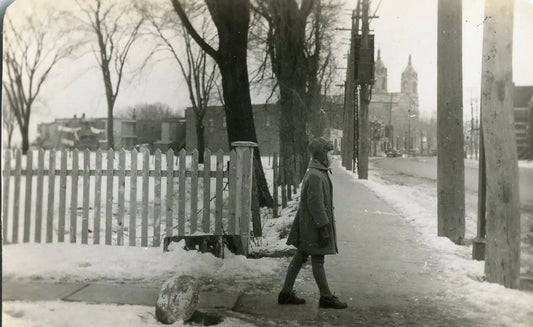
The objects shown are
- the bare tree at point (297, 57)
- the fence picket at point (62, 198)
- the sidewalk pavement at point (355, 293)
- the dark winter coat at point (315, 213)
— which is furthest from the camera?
the bare tree at point (297, 57)

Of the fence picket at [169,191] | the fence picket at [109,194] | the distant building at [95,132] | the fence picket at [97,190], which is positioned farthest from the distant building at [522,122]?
the fence picket at [97,190]

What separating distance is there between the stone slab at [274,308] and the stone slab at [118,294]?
0.68 m

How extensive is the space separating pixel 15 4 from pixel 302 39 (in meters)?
4.73

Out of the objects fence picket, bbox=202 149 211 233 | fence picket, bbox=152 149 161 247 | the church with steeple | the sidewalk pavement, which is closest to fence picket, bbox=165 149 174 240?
fence picket, bbox=152 149 161 247

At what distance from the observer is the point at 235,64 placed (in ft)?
18.1

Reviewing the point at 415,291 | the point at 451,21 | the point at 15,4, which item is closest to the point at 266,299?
the point at 415,291

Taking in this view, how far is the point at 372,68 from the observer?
4.19 metres

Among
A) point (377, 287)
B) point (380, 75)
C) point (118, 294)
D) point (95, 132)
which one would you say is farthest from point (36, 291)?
point (380, 75)

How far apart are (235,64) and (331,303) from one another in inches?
130

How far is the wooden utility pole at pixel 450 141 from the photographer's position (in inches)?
205

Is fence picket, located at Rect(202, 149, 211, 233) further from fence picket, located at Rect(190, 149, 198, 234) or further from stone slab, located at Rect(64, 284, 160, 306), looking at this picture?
stone slab, located at Rect(64, 284, 160, 306)

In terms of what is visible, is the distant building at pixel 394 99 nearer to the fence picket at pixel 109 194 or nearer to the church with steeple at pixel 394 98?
the church with steeple at pixel 394 98

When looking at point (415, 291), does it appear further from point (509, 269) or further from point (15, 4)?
point (15, 4)

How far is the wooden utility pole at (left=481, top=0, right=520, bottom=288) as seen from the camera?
140 inches
